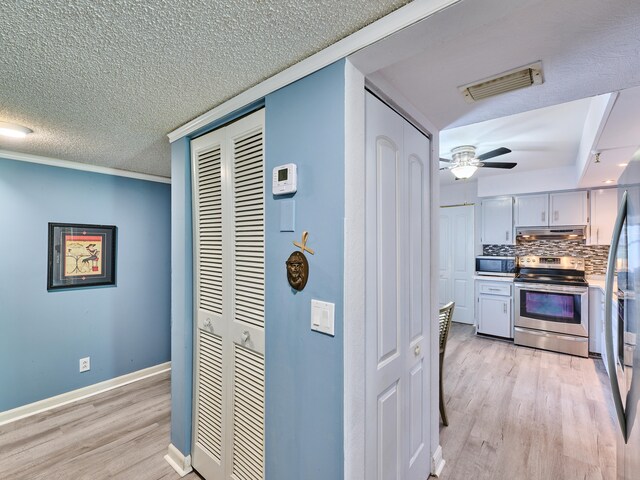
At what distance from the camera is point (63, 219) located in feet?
9.27

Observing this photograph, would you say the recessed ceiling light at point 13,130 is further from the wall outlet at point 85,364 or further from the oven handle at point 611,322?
the oven handle at point 611,322

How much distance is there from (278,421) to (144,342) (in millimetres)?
2667

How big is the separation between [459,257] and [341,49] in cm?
493

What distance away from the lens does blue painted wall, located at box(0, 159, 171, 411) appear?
Result: 2566 mm

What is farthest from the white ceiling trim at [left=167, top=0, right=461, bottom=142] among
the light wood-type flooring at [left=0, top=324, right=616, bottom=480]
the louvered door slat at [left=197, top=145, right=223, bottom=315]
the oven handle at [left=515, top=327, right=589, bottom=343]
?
the oven handle at [left=515, top=327, right=589, bottom=343]

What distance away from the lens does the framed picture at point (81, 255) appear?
2.77 m

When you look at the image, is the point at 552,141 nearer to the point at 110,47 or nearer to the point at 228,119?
the point at 228,119

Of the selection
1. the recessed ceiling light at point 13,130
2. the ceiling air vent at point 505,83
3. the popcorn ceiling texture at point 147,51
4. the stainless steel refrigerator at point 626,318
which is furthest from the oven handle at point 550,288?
the recessed ceiling light at point 13,130

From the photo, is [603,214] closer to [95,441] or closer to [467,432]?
[467,432]

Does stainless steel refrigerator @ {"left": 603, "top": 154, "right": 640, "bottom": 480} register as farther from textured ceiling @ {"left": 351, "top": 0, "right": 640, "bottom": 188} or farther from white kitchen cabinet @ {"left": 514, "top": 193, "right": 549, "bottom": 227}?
white kitchen cabinet @ {"left": 514, "top": 193, "right": 549, "bottom": 227}

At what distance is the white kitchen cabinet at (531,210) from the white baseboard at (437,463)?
374 centimetres

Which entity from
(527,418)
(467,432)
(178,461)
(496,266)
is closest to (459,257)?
(496,266)

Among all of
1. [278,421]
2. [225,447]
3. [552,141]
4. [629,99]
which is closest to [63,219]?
[225,447]

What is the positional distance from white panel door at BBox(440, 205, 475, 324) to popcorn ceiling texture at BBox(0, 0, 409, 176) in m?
4.78
